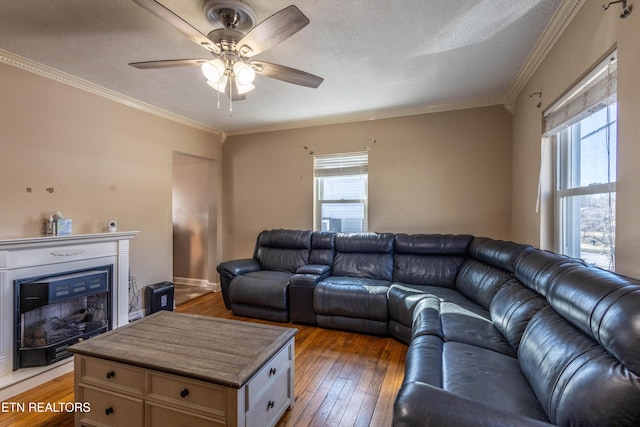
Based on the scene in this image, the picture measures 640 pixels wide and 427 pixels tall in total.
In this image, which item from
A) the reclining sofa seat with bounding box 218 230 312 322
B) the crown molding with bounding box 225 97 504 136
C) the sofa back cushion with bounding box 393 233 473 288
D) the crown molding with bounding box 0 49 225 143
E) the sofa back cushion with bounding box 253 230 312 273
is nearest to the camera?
the crown molding with bounding box 0 49 225 143

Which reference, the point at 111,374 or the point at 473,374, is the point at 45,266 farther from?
the point at 473,374

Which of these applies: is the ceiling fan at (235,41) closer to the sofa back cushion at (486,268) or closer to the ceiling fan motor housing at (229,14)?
the ceiling fan motor housing at (229,14)

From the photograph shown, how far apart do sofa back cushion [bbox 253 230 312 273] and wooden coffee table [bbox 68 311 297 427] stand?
6.46ft

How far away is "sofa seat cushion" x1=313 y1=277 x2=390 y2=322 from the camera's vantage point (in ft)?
9.32

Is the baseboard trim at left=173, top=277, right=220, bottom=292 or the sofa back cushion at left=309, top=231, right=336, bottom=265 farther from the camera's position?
the baseboard trim at left=173, top=277, right=220, bottom=292

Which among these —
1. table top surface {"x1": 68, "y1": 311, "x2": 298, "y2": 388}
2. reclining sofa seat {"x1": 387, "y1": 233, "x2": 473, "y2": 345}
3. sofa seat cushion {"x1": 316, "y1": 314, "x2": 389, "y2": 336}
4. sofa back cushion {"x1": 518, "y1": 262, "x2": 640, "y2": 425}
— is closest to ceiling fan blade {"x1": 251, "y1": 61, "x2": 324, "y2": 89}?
table top surface {"x1": 68, "y1": 311, "x2": 298, "y2": 388}

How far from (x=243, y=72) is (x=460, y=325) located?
225 centimetres

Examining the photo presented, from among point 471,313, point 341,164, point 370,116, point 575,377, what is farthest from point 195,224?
point 575,377

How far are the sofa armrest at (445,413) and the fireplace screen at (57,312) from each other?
2.81 m

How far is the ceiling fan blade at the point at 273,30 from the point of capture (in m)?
1.39

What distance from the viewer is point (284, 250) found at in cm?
395

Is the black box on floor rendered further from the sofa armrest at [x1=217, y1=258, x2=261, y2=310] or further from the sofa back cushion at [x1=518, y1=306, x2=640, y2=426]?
the sofa back cushion at [x1=518, y1=306, x2=640, y2=426]

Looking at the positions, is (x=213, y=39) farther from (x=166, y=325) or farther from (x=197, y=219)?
(x=197, y=219)

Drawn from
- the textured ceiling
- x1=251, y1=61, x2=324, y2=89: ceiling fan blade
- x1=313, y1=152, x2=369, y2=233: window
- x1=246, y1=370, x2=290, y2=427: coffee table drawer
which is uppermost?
the textured ceiling
